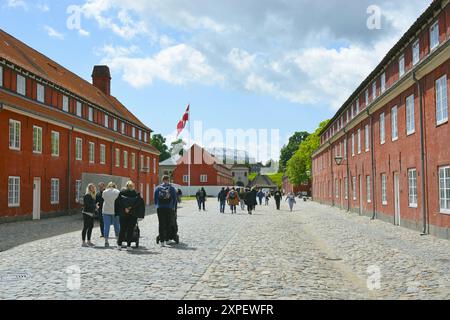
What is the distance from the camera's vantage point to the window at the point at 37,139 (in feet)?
83.7

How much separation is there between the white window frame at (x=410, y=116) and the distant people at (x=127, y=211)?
10884 mm

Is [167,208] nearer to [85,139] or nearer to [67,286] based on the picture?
[67,286]

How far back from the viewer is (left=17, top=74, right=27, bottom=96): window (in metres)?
24.8

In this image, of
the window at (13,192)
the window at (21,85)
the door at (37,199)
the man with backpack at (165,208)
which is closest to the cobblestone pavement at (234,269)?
the man with backpack at (165,208)

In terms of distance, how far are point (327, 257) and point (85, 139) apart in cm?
2472

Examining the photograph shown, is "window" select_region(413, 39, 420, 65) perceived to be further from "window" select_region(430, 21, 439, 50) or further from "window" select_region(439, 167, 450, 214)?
"window" select_region(439, 167, 450, 214)

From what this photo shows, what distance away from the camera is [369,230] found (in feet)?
61.0

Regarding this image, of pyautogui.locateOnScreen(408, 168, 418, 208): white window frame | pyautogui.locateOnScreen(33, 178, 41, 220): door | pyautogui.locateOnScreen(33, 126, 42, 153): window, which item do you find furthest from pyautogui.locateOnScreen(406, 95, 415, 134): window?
pyautogui.locateOnScreen(33, 178, 41, 220): door

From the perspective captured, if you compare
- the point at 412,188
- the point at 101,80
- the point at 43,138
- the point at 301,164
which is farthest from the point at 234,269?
the point at 301,164

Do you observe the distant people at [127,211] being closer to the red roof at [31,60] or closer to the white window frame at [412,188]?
the white window frame at [412,188]

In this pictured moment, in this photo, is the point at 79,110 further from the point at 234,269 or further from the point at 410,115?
the point at 234,269

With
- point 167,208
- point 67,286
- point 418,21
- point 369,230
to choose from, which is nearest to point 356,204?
point 369,230

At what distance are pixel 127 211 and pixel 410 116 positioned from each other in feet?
38.1

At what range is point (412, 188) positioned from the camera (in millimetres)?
18953
